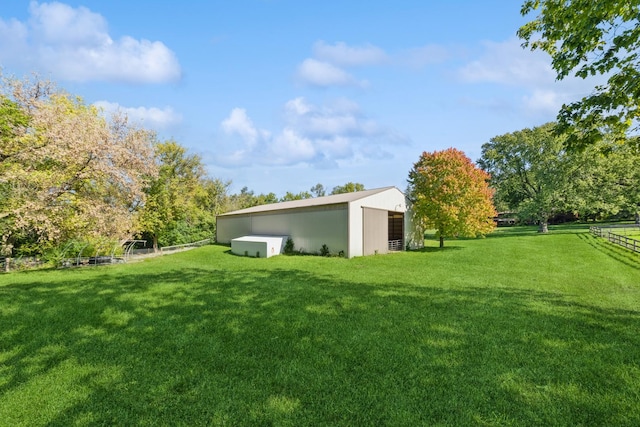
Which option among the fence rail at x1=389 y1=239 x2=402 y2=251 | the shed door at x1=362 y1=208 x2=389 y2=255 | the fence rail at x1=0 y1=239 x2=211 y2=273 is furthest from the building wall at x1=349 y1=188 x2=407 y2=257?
the fence rail at x1=0 y1=239 x2=211 y2=273

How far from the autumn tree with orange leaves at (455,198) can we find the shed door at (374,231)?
15.0ft

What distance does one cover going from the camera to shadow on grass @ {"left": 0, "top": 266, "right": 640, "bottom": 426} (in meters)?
3.19

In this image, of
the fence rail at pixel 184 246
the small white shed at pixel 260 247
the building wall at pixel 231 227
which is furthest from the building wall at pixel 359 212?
the fence rail at pixel 184 246

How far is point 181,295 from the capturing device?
8359 mm

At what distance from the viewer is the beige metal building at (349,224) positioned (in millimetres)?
18672

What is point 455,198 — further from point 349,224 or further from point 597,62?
point 597,62

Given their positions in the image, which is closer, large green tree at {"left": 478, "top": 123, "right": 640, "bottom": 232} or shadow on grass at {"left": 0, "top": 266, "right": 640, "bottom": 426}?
shadow on grass at {"left": 0, "top": 266, "right": 640, "bottom": 426}

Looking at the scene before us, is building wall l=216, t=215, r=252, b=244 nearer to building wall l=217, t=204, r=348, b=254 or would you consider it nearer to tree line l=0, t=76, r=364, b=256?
building wall l=217, t=204, r=348, b=254

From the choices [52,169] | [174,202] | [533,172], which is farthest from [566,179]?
[52,169]

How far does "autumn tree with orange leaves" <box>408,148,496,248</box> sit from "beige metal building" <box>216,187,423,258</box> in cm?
212

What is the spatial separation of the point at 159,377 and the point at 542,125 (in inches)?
1780

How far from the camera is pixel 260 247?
66.3 feet

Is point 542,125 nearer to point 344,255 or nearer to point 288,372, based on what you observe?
point 344,255

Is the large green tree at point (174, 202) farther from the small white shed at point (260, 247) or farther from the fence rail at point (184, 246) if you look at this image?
the small white shed at point (260, 247)
